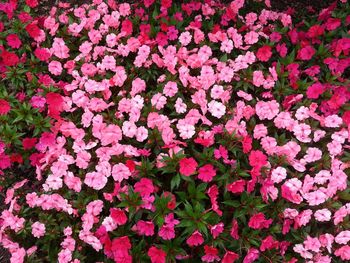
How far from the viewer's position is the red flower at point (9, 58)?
13.9ft

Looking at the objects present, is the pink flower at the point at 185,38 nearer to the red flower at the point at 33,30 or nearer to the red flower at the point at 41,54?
the red flower at the point at 41,54

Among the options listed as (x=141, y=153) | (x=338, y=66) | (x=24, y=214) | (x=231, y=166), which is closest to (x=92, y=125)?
(x=141, y=153)

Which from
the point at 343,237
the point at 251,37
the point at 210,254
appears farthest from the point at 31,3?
the point at 343,237

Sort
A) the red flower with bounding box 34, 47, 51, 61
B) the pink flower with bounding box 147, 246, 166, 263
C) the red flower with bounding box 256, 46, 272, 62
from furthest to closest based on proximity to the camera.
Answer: the red flower with bounding box 34, 47, 51, 61, the red flower with bounding box 256, 46, 272, 62, the pink flower with bounding box 147, 246, 166, 263

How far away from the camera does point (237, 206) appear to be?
10.7 ft

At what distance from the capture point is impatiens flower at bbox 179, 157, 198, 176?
10.5 ft

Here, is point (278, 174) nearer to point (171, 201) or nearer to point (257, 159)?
point (257, 159)

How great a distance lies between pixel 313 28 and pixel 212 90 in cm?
133

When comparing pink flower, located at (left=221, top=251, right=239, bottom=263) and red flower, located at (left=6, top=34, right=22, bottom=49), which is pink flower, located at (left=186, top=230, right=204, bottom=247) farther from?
red flower, located at (left=6, top=34, right=22, bottom=49)

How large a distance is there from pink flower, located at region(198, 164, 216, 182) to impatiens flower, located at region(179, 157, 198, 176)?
0.19 feet

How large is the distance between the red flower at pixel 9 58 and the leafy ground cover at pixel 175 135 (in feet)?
0.07

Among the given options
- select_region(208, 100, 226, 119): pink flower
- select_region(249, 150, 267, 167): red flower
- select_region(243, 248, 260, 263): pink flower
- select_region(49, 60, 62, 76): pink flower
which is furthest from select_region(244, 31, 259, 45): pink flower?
select_region(243, 248, 260, 263): pink flower

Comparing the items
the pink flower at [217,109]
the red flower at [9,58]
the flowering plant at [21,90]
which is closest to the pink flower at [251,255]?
the pink flower at [217,109]

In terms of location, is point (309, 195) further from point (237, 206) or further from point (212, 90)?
point (212, 90)
